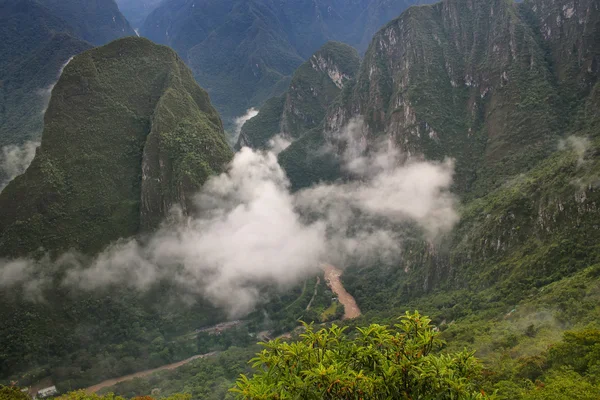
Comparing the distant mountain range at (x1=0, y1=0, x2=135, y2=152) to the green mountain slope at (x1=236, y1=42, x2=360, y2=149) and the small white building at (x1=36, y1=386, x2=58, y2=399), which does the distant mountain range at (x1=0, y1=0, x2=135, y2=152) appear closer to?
the green mountain slope at (x1=236, y1=42, x2=360, y2=149)

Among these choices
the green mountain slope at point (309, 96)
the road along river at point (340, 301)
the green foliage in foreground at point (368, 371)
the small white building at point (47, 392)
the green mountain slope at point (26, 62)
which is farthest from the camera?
the green mountain slope at point (309, 96)

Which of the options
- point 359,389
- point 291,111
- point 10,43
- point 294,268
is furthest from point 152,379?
point 10,43

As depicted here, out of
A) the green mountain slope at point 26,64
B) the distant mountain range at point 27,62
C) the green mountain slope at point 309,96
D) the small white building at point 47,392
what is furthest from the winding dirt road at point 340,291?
the distant mountain range at point 27,62

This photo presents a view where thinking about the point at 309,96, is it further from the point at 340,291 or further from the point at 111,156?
the point at 111,156

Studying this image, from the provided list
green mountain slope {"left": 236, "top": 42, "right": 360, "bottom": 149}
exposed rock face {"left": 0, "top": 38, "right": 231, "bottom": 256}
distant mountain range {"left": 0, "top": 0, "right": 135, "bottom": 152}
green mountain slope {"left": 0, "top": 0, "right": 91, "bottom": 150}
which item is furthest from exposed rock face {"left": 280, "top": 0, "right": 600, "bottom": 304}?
green mountain slope {"left": 0, "top": 0, "right": 91, "bottom": 150}

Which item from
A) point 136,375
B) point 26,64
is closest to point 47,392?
point 136,375

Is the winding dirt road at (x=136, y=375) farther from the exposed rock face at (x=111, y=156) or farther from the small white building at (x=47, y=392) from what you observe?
the exposed rock face at (x=111, y=156)
